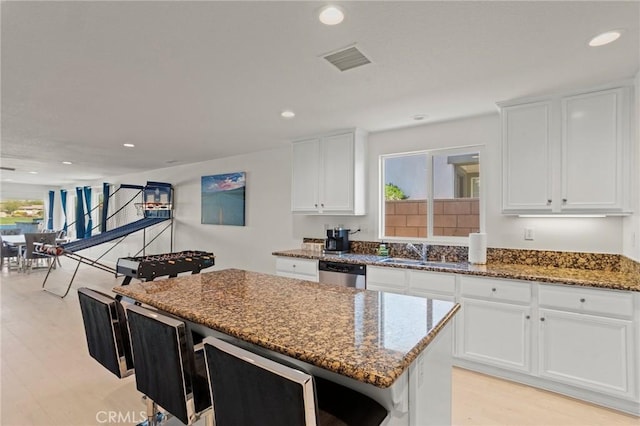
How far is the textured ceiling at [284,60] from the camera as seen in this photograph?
166 cm

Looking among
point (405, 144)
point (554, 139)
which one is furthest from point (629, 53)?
point (405, 144)

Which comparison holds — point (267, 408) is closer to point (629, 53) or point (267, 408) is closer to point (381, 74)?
point (381, 74)

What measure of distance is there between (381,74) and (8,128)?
4490mm

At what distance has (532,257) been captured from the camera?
9.99 ft

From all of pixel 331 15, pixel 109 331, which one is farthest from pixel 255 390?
pixel 331 15

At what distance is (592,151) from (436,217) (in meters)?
1.54

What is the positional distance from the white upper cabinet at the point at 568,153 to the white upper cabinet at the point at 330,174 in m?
1.56

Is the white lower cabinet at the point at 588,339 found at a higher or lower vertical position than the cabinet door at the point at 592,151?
lower

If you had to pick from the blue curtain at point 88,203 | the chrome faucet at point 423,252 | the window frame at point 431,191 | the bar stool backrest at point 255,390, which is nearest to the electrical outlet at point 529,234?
the window frame at point 431,191

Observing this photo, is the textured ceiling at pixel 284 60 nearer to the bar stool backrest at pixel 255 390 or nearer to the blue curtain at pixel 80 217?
→ the bar stool backrest at pixel 255 390

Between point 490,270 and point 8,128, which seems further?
point 8,128

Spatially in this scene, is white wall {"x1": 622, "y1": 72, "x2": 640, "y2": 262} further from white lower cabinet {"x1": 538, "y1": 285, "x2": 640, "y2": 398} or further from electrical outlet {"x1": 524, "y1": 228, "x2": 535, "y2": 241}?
electrical outlet {"x1": 524, "y1": 228, "x2": 535, "y2": 241}

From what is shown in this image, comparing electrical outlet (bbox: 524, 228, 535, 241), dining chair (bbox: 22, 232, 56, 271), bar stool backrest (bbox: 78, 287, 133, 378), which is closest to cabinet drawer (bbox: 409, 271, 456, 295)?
electrical outlet (bbox: 524, 228, 535, 241)

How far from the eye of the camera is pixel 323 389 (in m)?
1.29
